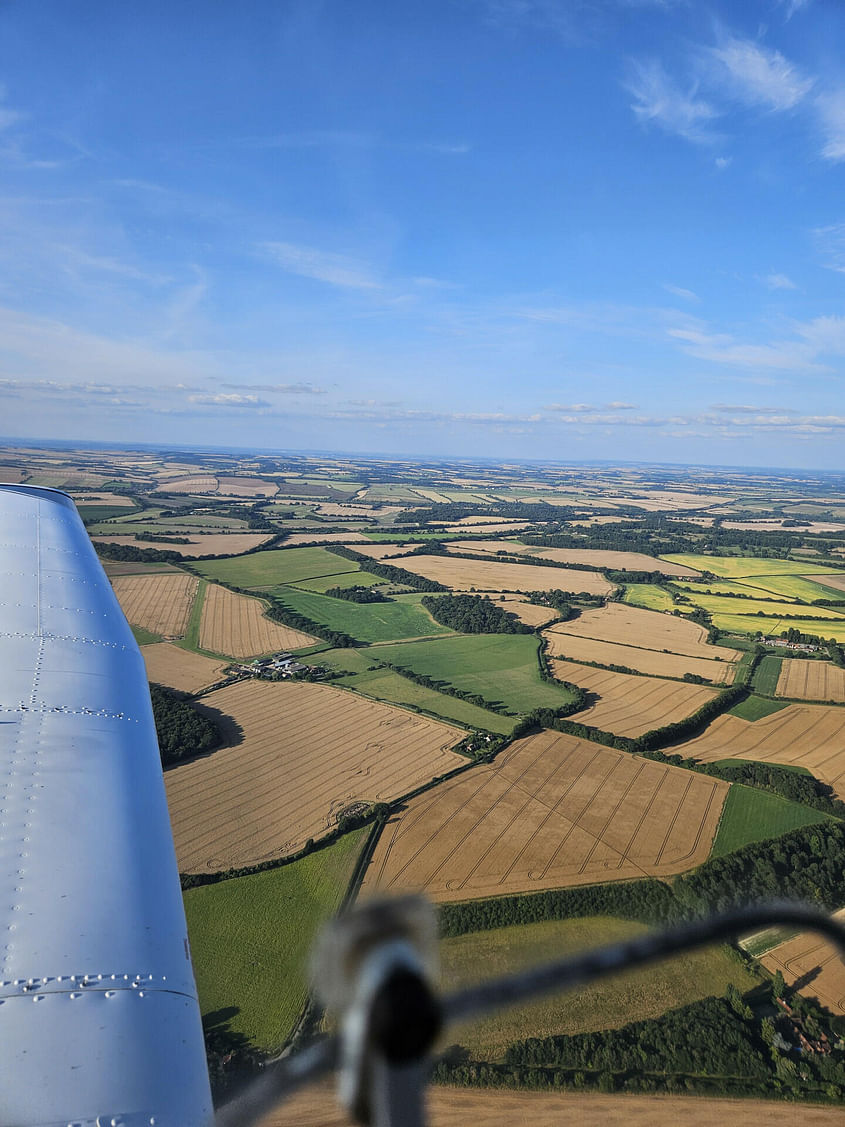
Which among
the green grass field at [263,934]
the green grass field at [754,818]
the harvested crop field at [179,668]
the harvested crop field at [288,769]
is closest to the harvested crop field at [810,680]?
the green grass field at [754,818]

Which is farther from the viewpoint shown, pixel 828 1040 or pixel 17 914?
pixel 828 1040

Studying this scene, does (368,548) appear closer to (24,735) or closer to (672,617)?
(672,617)

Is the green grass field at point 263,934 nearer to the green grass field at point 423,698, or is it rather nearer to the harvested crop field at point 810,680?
the green grass field at point 423,698

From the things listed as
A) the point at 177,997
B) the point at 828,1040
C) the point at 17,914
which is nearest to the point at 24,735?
the point at 17,914

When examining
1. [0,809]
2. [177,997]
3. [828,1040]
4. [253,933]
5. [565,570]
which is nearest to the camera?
[177,997]

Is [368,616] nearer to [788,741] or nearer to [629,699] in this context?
[629,699]

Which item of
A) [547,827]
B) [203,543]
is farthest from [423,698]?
[203,543]
